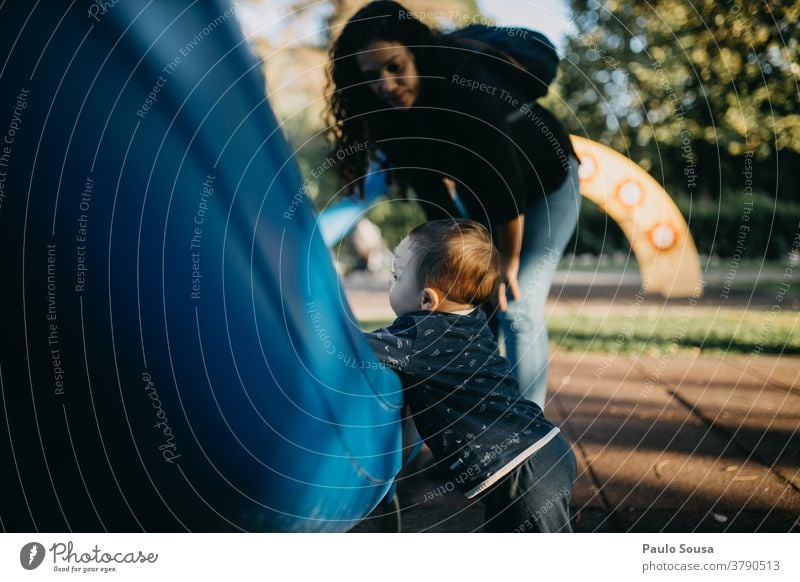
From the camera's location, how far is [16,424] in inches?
37.9

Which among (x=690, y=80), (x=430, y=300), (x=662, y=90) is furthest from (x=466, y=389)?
(x=662, y=90)

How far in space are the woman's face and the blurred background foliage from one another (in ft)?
0.54

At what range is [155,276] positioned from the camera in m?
0.86

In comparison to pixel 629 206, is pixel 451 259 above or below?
below

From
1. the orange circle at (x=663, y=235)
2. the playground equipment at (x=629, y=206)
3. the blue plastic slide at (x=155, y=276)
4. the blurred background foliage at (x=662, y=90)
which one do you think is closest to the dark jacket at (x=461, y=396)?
the blue plastic slide at (x=155, y=276)

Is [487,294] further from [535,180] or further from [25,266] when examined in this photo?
[25,266]

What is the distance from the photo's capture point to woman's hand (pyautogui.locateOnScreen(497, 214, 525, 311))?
1531mm

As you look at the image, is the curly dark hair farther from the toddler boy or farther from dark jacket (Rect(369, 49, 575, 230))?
the toddler boy

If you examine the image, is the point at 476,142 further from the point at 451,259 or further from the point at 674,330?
the point at 674,330

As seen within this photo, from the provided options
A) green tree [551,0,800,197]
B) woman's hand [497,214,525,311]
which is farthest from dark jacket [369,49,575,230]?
green tree [551,0,800,197]

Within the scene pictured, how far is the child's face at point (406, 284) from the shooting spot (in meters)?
1.21

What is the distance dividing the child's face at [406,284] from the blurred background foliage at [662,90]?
0.28m

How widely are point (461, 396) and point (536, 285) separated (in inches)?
22.3
